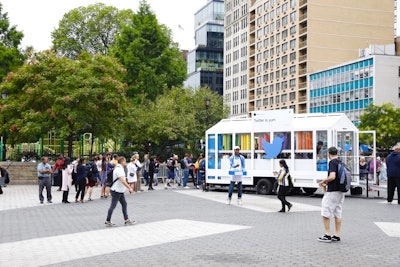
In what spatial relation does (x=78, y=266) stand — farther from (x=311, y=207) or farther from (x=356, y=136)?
(x=356, y=136)

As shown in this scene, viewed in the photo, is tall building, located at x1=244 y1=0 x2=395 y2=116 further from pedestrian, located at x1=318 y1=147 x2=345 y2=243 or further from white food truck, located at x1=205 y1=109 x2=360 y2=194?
pedestrian, located at x1=318 y1=147 x2=345 y2=243

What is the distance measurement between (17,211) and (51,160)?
17665 mm

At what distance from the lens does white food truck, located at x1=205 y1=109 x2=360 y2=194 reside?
903 inches

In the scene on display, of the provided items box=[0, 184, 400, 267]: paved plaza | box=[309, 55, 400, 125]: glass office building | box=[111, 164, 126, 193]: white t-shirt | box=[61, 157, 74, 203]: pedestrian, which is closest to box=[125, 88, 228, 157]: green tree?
box=[61, 157, 74, 203]: pedestrian

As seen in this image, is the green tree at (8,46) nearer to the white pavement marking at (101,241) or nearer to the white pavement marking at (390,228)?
the white pavement marking at (101,241)

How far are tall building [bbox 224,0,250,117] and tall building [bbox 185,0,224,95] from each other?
230 inches

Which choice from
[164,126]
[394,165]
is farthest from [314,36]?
[394,165]

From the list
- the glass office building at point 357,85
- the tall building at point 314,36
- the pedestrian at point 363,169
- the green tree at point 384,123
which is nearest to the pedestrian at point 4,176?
the pedestrian at point 363,169

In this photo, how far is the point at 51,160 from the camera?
3547cm

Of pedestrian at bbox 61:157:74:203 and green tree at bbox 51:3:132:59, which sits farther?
green tree at bbox 51:3:132:59

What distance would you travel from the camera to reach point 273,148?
79.5ft

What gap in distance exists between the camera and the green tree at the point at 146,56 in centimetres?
4847

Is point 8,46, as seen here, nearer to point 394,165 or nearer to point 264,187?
point 264,187

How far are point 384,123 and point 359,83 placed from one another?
17650 millimetres
